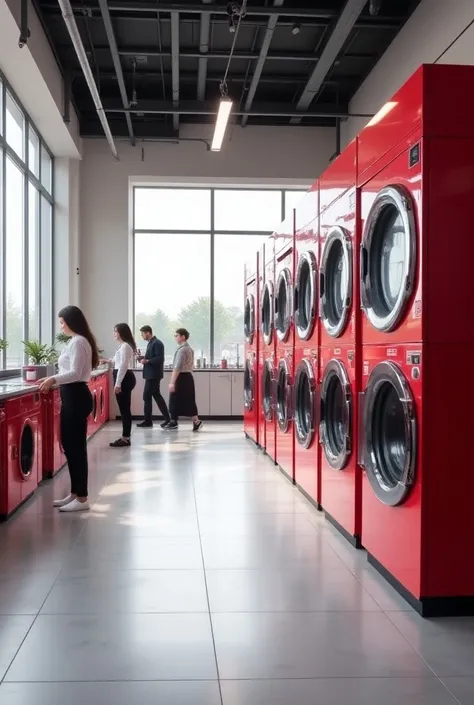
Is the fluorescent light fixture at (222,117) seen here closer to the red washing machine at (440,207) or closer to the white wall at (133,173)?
the white wall at (133,173)

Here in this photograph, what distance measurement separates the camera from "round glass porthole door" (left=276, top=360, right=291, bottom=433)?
228 inches

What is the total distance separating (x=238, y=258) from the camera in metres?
11.8

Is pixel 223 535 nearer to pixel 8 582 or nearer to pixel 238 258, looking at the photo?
pixel 8 582

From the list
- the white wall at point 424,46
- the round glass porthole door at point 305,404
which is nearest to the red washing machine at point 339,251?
the round glass porthole door at point 305,404

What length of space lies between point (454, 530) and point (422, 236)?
126cm

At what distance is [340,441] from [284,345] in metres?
2.00

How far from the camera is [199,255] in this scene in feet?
38.6

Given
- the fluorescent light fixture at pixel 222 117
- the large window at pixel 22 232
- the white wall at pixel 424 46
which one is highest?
the white wall at pixel 424 46

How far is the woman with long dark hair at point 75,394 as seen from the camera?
4.71 metres

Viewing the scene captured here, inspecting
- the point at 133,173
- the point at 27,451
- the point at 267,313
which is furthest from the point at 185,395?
the point at 27,451

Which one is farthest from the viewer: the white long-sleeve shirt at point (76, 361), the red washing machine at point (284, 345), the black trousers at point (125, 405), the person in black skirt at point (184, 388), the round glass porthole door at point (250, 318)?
the person in black skirt at point (184, 388)

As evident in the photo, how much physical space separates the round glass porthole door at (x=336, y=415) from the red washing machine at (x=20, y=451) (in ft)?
6.87

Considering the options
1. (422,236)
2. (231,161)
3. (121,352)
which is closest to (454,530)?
(422,236)

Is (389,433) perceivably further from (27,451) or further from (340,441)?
(27,451)
